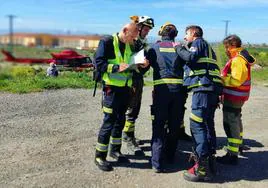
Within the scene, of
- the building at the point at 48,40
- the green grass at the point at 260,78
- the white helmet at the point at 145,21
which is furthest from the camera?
the green grass at the point at 260,78

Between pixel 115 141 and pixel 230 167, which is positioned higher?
pixel 115 141

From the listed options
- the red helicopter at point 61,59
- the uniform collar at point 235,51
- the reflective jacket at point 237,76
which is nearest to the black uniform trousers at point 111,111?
the reflective jacket at point 237,76

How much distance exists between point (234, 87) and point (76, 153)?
9.13 ft

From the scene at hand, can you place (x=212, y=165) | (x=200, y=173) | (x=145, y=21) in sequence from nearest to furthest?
(x=200, y=173) → (x=212, y=165) → (x=145, y=21)

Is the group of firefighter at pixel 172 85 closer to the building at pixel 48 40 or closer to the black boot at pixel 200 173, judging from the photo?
the black boot at pixel 200 173

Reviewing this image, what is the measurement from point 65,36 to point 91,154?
14.3 ft

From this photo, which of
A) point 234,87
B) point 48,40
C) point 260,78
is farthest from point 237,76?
point 260,78

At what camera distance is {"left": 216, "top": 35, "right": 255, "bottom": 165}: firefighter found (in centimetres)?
541

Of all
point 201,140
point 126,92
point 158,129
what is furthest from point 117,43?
point 201,140

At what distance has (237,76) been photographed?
5.38 metres

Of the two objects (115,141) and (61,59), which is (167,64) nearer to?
(115,141)

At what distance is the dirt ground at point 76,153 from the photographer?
4879mm

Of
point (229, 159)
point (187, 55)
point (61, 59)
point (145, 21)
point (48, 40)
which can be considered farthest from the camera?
point (229, 159)

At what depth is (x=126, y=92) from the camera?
5.20 meters
